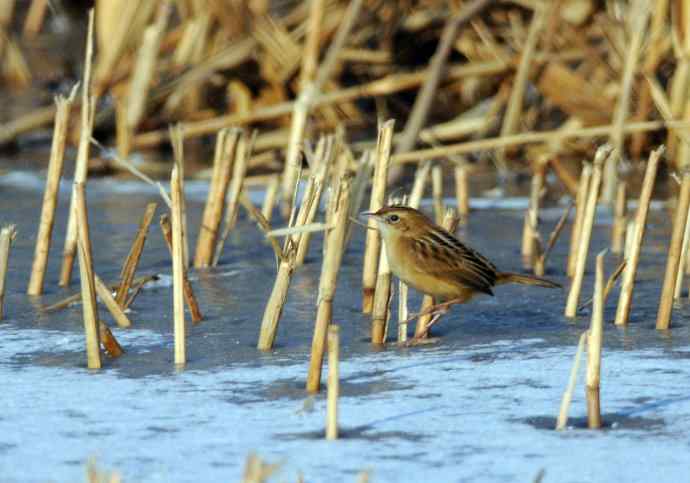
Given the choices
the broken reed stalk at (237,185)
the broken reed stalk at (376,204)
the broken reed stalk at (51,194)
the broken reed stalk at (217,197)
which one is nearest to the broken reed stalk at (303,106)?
the broken reed stalk at (237,185)

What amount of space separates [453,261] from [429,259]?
0.13 meters

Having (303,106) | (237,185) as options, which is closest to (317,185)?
(237,185)

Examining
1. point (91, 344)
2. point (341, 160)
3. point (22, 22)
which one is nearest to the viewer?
point (91, 344)

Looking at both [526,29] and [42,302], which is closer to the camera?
[42,302]

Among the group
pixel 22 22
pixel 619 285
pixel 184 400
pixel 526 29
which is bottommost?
pixel 184 400

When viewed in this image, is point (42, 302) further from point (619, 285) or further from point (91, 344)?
point (619, 285)

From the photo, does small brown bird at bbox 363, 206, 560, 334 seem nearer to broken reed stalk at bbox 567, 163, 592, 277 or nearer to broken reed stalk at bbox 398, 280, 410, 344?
broken reed stalk at bbox 398, 280, 410, 344

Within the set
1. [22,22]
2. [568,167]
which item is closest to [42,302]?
[568,167]

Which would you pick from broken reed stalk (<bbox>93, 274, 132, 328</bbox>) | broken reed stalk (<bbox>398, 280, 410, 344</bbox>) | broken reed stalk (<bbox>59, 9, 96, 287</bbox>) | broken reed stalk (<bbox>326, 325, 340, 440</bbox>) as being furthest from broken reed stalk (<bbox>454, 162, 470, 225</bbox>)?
broken reed stalk (<bbox>326, 325, 340, 440</bbox>)

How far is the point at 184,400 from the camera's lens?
430cm

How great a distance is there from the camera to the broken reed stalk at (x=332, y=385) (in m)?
3.75

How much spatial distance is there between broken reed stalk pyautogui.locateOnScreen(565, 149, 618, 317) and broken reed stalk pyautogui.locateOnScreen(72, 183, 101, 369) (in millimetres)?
1999

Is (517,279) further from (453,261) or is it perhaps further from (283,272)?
(283,272)

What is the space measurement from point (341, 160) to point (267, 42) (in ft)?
10.8
